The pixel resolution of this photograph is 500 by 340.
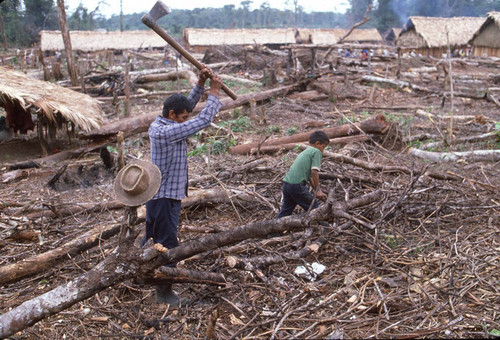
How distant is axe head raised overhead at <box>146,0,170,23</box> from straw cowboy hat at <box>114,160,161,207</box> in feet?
4.56

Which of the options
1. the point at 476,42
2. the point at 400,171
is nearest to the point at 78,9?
the point at 476,42

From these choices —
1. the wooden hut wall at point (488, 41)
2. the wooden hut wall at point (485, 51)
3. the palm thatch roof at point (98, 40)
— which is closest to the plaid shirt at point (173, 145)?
the wooden hut wall at point (488, 41)

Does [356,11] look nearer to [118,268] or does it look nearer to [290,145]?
[290,145]

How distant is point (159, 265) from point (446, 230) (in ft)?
9.89

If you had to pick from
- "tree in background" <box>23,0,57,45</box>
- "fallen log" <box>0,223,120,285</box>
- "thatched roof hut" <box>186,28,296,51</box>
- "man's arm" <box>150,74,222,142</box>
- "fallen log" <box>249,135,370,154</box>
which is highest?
"tree in background" <box>23,0,57,45</box>

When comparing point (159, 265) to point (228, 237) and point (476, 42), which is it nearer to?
point (228, 237)

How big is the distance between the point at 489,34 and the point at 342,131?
76.6 feet

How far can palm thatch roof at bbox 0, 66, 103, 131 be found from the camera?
6836 mm

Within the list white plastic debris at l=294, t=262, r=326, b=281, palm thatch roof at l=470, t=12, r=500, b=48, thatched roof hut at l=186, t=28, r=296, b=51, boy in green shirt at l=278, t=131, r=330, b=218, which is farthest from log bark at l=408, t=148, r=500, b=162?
thatched roof hut at l=186, t=28, r=296, b=51

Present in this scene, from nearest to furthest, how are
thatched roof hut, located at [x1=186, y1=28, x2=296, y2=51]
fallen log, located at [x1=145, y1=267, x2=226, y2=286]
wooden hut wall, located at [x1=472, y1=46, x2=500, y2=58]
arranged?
1. fallen log, located at [x1=145, y1=267, x2=226, y2=286]
2. wooden hut wall, located at [x1=472, y1=46, x2=500, y2=58]
3. thatched roof hut, located at [x1=186, y1=28, x2=296, y2=51]

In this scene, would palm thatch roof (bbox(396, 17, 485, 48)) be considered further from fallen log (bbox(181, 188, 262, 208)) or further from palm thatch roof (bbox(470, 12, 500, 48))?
fallen log (bbox(181, 188, 262, 208))

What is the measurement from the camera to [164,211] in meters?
3.12

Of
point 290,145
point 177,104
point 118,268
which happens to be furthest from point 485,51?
point 118,268

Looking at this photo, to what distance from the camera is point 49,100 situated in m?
7.12
